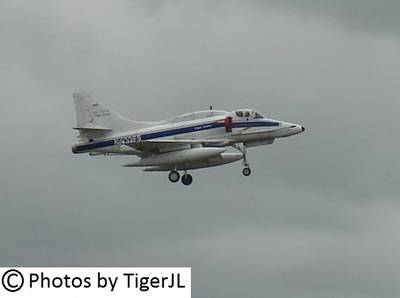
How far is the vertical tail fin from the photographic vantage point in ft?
420

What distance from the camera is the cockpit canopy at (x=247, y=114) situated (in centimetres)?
12581

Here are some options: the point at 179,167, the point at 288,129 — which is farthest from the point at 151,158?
the point at 288,129

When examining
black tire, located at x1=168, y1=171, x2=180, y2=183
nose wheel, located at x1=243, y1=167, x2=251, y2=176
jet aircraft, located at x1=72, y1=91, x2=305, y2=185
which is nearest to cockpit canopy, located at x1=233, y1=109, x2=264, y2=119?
jet aircraft, located at x1=72, y1=91, x2=305, y2=185

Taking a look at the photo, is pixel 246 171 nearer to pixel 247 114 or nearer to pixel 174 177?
pixel 247 114

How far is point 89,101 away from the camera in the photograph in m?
131

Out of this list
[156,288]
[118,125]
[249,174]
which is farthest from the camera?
[118,125]

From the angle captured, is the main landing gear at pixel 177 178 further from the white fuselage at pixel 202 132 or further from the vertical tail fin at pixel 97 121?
the vertical tail fin at pixel 97 121

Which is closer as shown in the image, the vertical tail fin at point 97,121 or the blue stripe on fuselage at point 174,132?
the blue stripe on fuselage at point 174,132

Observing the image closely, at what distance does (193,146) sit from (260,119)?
209 inches

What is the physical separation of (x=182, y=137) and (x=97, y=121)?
7.15 m

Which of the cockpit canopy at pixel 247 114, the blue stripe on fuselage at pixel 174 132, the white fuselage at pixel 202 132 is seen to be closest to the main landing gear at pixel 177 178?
the white fuselage at pixel 202 132

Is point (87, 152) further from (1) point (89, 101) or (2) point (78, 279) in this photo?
(2) point (78, 279)

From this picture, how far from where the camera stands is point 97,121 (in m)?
130

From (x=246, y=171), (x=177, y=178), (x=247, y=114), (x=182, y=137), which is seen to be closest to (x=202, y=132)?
(x=182, y=137)
